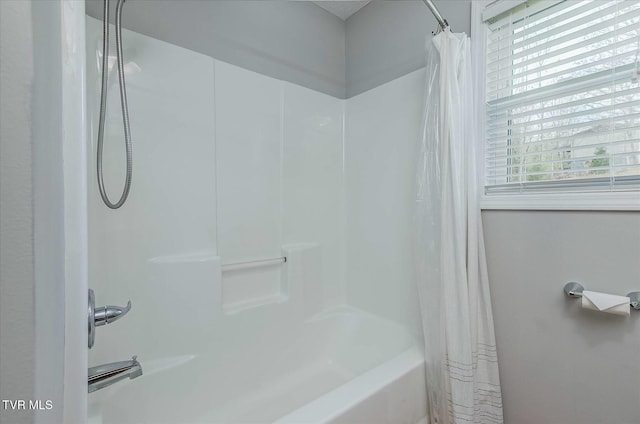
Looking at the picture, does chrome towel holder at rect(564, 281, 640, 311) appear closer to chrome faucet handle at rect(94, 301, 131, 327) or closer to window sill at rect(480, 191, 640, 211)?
window sill at rect(480, 191, 640, 211)

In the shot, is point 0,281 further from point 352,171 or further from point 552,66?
point 352,171

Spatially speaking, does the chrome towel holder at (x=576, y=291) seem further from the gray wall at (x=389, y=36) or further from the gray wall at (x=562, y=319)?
the gray wall at (x=389, y=36)

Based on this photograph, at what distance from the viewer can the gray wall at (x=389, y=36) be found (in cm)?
137

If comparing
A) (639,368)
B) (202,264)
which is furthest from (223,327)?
(639,368)

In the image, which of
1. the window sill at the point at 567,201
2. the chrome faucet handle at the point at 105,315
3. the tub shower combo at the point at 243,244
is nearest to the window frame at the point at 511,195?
the window sill at the point at 567,201

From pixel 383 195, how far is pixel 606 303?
1.06 metres

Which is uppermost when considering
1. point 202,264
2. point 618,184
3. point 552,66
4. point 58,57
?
point 552,66

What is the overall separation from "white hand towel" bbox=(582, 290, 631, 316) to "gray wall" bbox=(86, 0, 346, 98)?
1686 mm

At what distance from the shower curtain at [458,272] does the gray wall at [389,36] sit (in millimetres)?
272

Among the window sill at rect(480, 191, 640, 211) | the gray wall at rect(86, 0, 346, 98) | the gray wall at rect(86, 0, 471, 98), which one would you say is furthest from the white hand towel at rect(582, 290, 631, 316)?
the gray wall at rect(86, 0, 346, 98)

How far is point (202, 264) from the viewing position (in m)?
1.31

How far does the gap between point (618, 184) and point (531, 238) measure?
320mm

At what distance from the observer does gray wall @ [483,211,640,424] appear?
0.93 metres

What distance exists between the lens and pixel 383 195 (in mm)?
1697
